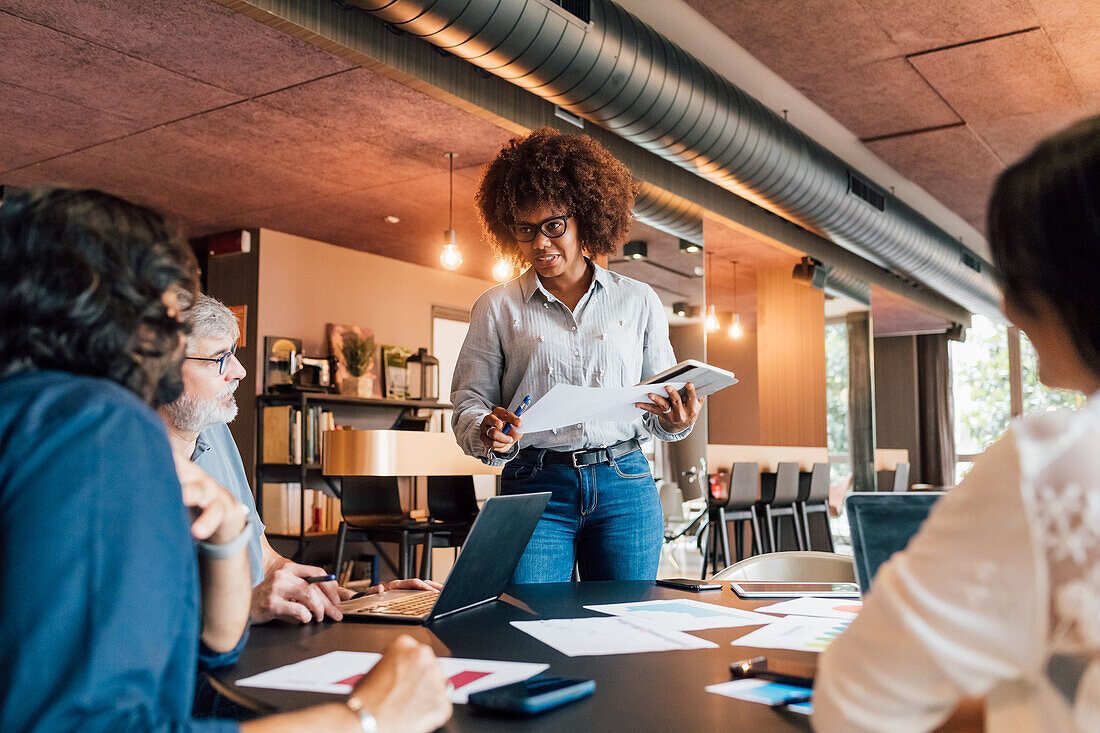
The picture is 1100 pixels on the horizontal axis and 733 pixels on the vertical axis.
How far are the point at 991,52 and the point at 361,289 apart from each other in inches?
215

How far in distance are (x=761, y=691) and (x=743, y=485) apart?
6223 millimetres

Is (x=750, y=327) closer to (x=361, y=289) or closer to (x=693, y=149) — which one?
(x=361, y=289)

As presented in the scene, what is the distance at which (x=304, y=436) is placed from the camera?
728 cm

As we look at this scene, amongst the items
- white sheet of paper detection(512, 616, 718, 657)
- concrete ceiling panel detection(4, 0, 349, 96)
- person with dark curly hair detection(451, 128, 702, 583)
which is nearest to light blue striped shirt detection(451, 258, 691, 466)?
person with dark curly hair detection(451, 128, 702, 583)

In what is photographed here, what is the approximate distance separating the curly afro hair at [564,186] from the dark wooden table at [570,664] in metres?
1.13


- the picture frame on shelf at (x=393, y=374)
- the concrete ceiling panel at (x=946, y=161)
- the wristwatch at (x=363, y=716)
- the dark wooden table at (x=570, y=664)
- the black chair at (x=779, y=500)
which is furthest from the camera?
the picture frame on shelf at (x=393, y=374)

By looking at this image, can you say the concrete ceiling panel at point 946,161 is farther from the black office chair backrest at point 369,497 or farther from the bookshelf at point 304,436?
the bookshelf at point 304,436

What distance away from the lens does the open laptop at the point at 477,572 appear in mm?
1447

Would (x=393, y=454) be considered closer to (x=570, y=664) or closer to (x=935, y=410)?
(x=570, y=664)

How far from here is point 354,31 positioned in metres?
3.75

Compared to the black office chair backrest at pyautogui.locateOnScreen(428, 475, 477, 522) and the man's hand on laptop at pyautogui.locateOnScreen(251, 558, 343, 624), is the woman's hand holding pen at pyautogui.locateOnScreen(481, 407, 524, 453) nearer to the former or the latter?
the man's hand on laptop at pyautogui.locateOnScreen(251, 558, 343, 624)

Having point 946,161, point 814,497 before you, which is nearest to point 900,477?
point 814,497

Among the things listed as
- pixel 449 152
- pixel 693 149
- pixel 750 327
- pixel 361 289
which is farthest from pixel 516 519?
pixel 750 327

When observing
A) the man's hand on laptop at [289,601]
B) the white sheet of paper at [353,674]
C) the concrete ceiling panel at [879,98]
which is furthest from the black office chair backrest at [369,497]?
the white sheet of paper at [353,674]
